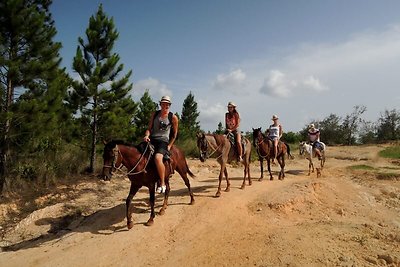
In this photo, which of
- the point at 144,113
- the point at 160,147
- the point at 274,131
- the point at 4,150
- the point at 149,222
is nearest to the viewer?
the point at 149,222

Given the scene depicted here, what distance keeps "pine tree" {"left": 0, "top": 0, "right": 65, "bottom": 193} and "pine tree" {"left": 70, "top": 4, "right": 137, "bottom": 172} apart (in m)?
3.32

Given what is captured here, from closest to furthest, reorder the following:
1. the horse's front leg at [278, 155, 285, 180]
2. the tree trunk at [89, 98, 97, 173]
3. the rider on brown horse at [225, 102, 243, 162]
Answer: the rider on brown horse at [225, 102, 243, 162] → the horse's front leg at [278, 155, 285, 180] → the tree trunk at [89, 98, 97, 173]

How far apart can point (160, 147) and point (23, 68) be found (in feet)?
24.7

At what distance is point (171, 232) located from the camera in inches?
340

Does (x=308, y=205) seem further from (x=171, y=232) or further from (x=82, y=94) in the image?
(x=82, y=94)

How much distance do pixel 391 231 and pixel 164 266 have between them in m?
5.85

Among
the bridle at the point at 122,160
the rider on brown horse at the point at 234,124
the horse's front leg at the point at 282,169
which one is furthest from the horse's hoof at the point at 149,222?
the horse's front leg at the point at 282,169

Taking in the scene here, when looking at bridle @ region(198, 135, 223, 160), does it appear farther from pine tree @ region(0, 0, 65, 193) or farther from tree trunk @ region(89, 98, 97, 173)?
tree trunk @ region(89, 98, 97, 173)

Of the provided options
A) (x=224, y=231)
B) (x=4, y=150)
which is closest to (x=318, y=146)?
(x=224, y=231)

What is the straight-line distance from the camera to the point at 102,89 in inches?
706

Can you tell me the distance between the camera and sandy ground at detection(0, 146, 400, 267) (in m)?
7.16

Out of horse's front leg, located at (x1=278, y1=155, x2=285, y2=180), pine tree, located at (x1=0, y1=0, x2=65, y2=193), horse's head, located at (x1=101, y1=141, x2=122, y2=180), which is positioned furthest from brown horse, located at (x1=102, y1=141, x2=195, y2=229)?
horse's front leg, located at (x1=278, y1=155, x2=285, y2=180)

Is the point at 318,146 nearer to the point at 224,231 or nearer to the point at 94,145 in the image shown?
the point at 94,145

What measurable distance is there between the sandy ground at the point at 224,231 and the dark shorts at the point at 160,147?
6.03 feet
